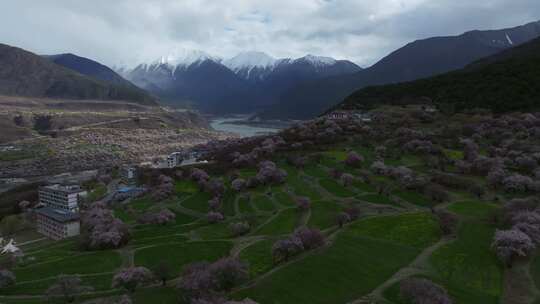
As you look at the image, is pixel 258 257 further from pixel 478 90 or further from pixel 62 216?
pixel 478 90

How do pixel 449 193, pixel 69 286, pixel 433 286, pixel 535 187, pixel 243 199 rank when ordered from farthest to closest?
pixel 243 199
pixel 449 193
pixel 535 187
pixel 69 286
pixel 433 286

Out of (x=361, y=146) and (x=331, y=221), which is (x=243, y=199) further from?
(x=361, y=146)

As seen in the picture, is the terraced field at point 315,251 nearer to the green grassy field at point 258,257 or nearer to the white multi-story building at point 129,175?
the green grassy field at point 258,257

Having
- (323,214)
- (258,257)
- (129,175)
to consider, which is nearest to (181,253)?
(258,257)

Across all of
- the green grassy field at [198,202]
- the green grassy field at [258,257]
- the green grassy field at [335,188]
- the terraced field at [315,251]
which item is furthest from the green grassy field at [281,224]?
the green grassy field at [198,202]

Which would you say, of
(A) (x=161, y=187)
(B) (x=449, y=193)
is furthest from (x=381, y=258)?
(A) (x=161, y=187)

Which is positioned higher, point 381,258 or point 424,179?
point 424,179

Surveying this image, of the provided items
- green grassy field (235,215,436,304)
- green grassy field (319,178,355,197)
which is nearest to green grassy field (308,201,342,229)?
green grassy field (235,215,436,304)
